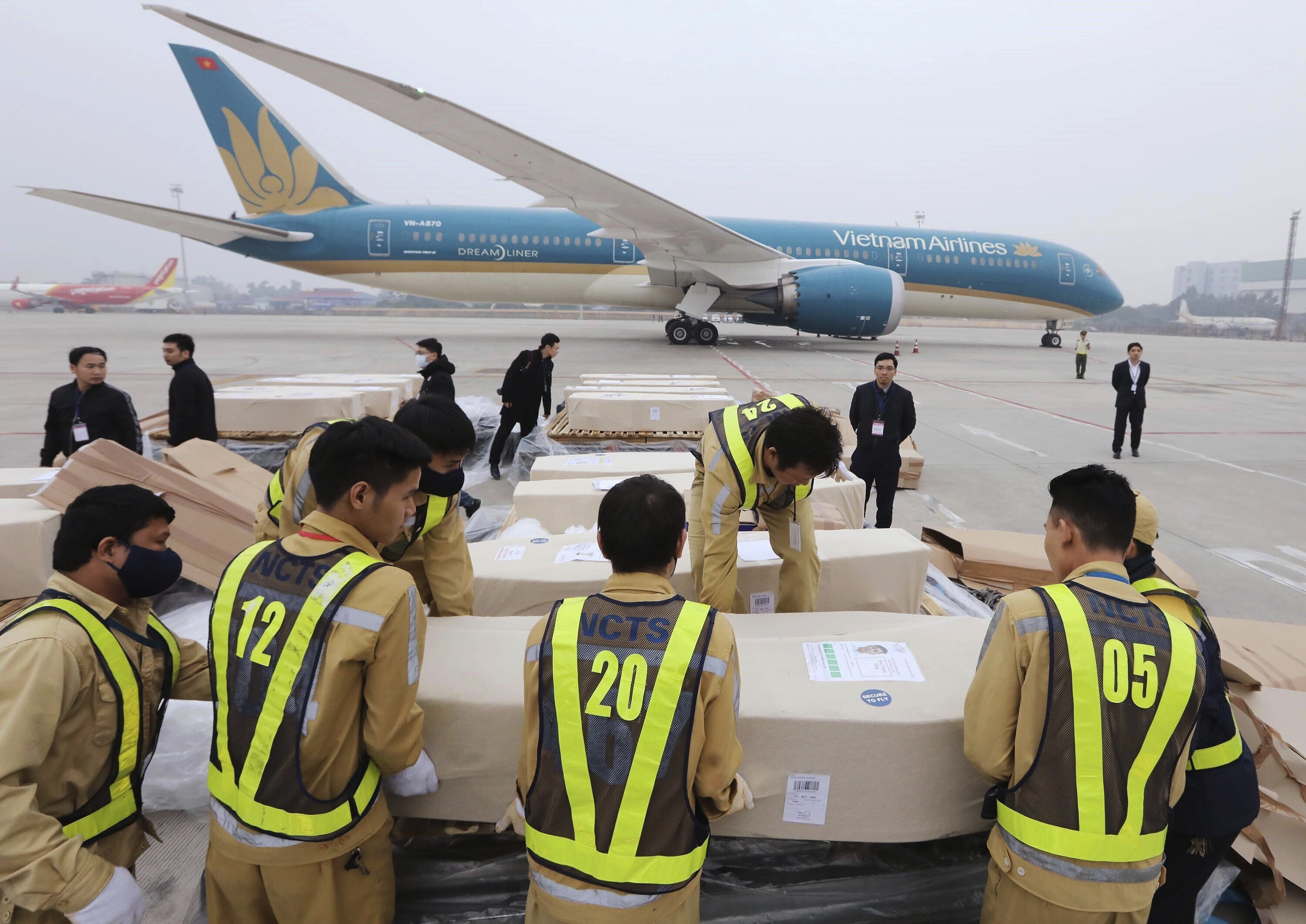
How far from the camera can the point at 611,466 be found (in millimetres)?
4988

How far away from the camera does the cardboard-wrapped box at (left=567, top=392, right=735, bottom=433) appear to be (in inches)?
284

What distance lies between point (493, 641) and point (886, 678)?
1.21 meters

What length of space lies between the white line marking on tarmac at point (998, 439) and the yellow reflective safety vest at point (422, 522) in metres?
8.40

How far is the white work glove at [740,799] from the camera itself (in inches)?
65.6

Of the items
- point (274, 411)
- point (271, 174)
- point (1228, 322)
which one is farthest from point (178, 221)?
point (1228, 322)

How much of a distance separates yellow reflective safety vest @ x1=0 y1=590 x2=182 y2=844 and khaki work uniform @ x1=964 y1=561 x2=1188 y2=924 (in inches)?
81.0

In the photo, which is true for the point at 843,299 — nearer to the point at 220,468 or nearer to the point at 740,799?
the point at 220,468

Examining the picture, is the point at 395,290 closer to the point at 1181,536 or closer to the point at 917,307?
the point at 917,307

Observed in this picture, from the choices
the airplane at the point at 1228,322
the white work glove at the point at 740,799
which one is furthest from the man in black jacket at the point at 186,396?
the airplane at the point at 1228,322

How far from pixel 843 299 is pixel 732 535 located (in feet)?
57.9

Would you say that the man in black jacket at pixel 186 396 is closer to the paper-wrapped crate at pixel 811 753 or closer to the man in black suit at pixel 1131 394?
the paper-wrapped crate at pixel 811 753

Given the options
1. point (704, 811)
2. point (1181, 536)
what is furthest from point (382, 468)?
point (1181, 536)

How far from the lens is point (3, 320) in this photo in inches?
1373

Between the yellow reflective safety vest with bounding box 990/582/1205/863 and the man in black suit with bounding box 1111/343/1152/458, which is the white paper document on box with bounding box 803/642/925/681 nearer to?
the yellow reflective safety vest with bounding box 990/582/1205/863
